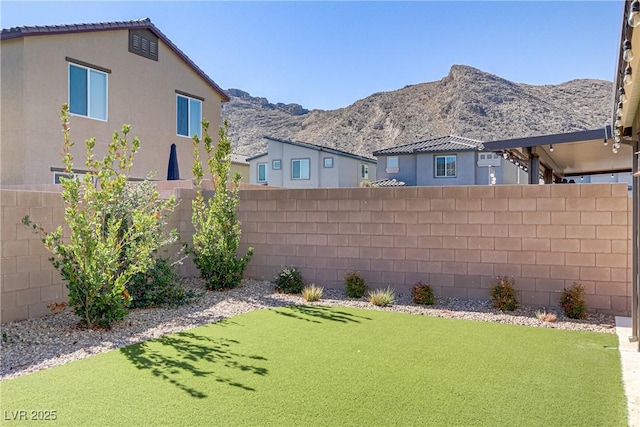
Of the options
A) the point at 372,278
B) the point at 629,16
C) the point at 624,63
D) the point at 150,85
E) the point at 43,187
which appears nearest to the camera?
the point at 629,16

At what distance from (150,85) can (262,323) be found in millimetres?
11461

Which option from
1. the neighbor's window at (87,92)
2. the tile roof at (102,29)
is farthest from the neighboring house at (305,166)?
the neighbor's window at (87,92)

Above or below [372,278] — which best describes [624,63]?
above

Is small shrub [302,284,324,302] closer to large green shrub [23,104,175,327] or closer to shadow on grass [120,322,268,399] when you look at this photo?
shadow on grass [120,322,268,399]

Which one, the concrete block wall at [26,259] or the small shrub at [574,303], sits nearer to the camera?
the concrete block wall at [26,259]

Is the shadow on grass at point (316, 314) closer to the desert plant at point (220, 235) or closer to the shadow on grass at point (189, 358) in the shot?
the shadow on grass at point (189, 358)

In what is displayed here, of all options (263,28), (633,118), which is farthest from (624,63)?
(263,28)

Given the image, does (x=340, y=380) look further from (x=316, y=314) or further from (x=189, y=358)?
(x=316, y=314)

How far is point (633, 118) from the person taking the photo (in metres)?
5.33

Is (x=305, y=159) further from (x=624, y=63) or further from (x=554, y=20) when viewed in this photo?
(x=624, y=63)

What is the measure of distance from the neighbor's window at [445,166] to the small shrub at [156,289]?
24353mm

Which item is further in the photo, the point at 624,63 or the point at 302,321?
the point at 302,321

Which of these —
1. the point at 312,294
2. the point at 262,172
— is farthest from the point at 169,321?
the point at 262,172

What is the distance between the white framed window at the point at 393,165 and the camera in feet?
103
